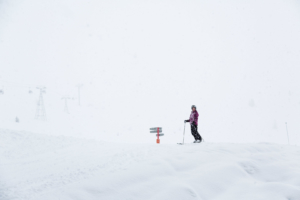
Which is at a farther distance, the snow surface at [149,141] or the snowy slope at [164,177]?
the snow surface at [149,141]

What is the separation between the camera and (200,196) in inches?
172

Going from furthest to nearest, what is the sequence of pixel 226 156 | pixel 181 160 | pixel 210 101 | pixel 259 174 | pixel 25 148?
1. pixel 210 101
2. pixel 25 148
3. pixel 226 156
4. pixel 181 160
5. pixel 259 174

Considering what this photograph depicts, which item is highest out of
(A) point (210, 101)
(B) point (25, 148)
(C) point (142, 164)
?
(A) point (210, 101)

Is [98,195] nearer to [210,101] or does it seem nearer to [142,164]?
[142,164]

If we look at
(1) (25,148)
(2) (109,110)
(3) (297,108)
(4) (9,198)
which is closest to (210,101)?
(3) (297,108)

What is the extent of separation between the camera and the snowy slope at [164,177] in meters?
4.30

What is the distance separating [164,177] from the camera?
196 inches

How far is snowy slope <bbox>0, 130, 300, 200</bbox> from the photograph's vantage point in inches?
169

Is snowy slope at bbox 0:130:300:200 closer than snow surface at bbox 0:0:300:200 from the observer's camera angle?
Yes

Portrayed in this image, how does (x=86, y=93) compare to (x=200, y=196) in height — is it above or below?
above

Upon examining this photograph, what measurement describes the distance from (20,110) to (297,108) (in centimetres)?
8631

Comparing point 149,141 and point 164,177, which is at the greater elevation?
point 164,177

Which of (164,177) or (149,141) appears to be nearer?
(164,177)

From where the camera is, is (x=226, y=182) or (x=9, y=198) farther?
(x=226, y=182)
